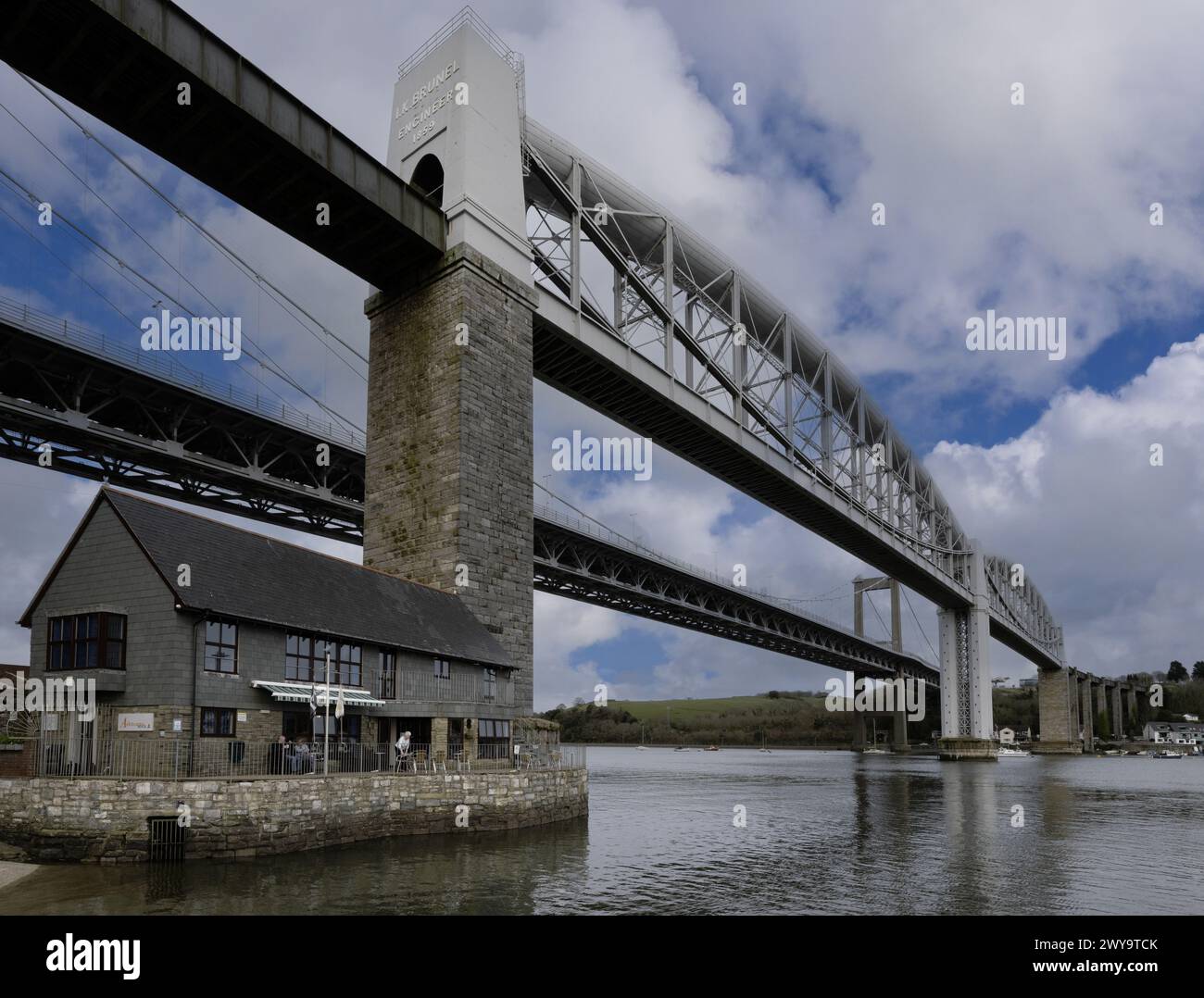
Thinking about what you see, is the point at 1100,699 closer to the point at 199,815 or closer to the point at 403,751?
the point at 403,751

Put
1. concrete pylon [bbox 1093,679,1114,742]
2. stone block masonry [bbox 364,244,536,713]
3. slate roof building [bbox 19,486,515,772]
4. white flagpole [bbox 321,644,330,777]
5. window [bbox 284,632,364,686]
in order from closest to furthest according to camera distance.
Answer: slate roof building [bbox 19,486,515,772] → white flagpole [bbox 321,644,330,777] → window [bbox 284,632,364,686] → stone block masonry [bbox 364,244,536,713] → concrete pylon [bbox 1093,679,1114,742]

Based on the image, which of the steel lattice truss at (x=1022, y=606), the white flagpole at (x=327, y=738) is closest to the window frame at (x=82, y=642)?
the white flagpole at (x=327, y=738)

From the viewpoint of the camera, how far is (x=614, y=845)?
93.1ft

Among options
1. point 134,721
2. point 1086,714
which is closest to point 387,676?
point 134,721

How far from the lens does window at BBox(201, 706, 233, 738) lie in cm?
2469

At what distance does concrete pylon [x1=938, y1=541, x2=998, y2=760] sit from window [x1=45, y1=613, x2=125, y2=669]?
10435cm

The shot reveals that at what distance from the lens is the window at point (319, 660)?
27.7 metres

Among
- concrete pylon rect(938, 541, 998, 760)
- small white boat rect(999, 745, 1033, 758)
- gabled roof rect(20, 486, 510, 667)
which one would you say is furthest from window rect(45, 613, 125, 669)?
small white boat rect(999, 745, 1033, 758)

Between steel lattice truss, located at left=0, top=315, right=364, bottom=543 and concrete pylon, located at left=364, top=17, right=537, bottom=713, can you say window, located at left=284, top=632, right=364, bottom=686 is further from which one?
steel lattice truss, located at left=0, top=315, right=364, bottom=543

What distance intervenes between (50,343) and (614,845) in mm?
38373

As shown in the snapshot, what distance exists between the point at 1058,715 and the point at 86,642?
163 metres

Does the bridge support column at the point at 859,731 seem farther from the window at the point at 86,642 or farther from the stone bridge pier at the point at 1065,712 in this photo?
the window at the point at 86,642

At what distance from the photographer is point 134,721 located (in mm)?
24141
